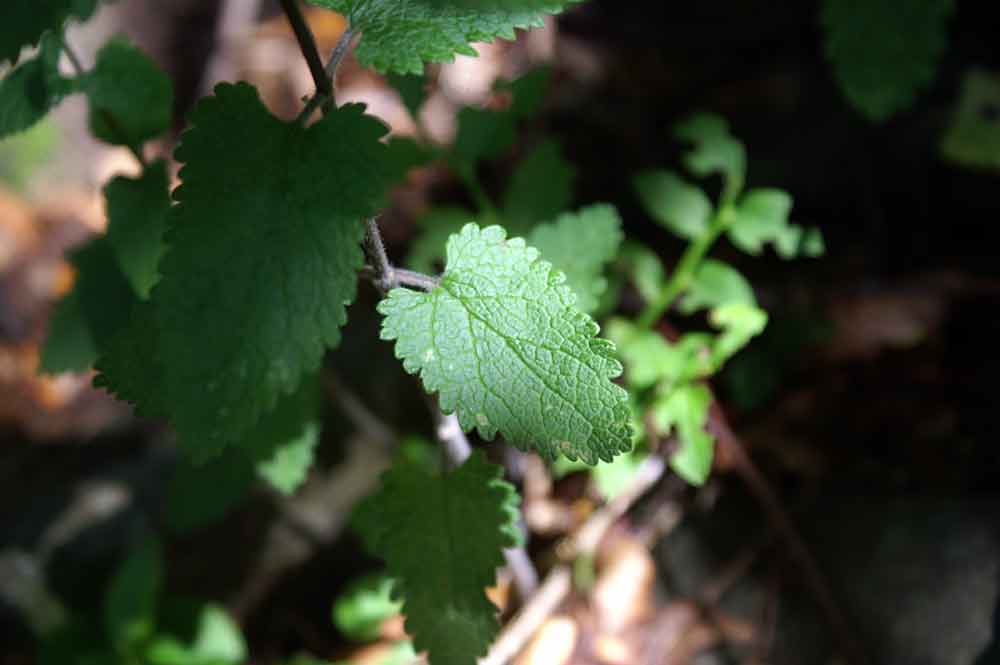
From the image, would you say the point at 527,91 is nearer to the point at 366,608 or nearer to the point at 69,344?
the point at 69,344

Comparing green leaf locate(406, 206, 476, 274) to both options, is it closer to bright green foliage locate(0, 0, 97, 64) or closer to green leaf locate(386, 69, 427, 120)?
green leaf locate(386, 69, 427, 120)

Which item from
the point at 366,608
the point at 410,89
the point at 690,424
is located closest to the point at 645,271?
the point at 690,424

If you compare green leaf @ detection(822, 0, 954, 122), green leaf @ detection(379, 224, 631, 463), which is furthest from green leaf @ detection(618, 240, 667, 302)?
green leaf @ detection(379, 224, 631, 463)

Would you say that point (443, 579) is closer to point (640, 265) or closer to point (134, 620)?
point (640, 265)

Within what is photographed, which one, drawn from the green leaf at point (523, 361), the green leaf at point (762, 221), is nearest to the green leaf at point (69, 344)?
the green leaf at point (523, 361)

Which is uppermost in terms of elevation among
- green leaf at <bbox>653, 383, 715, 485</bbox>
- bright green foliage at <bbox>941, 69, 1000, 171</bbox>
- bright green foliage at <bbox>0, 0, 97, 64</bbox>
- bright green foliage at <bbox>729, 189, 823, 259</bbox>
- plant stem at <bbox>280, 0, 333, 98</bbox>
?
bright green foliage at <bbox>0, 0, 97, 64</bbox>

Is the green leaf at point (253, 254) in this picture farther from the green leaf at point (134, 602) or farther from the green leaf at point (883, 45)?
the green leaf at point (134, 602)

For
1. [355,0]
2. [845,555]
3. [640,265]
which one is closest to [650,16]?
[640,265]
